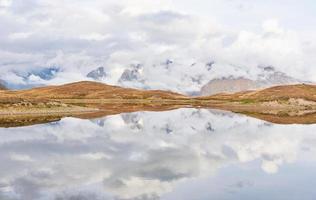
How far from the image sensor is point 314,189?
28109 mm

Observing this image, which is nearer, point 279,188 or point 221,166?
point 279,188

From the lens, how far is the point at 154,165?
36.3m

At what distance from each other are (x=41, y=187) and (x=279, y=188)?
12.5 m

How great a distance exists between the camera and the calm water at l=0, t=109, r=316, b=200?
2700cm

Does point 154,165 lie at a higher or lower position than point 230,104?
lower

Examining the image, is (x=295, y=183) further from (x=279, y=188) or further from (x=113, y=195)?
(x=113, y=195)

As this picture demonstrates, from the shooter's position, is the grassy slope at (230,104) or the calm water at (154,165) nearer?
the calm water at (154,165)

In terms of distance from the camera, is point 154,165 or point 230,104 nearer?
point 154,165

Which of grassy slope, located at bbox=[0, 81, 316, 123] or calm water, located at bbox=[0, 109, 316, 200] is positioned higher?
grassy slope, located at bbox=[0, 81, 316, 123]

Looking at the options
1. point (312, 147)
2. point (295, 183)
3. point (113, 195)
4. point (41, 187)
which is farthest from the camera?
point (312, 147)

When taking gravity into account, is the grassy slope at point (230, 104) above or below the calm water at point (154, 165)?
above

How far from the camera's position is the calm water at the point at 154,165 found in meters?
27.0

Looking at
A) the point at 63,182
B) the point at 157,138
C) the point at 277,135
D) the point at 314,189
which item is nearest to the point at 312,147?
the point at 277,135

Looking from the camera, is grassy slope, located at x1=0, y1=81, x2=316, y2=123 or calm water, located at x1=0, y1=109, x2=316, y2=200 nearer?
calm water, located at x1=0, y1=109, x2=316, y2=200
